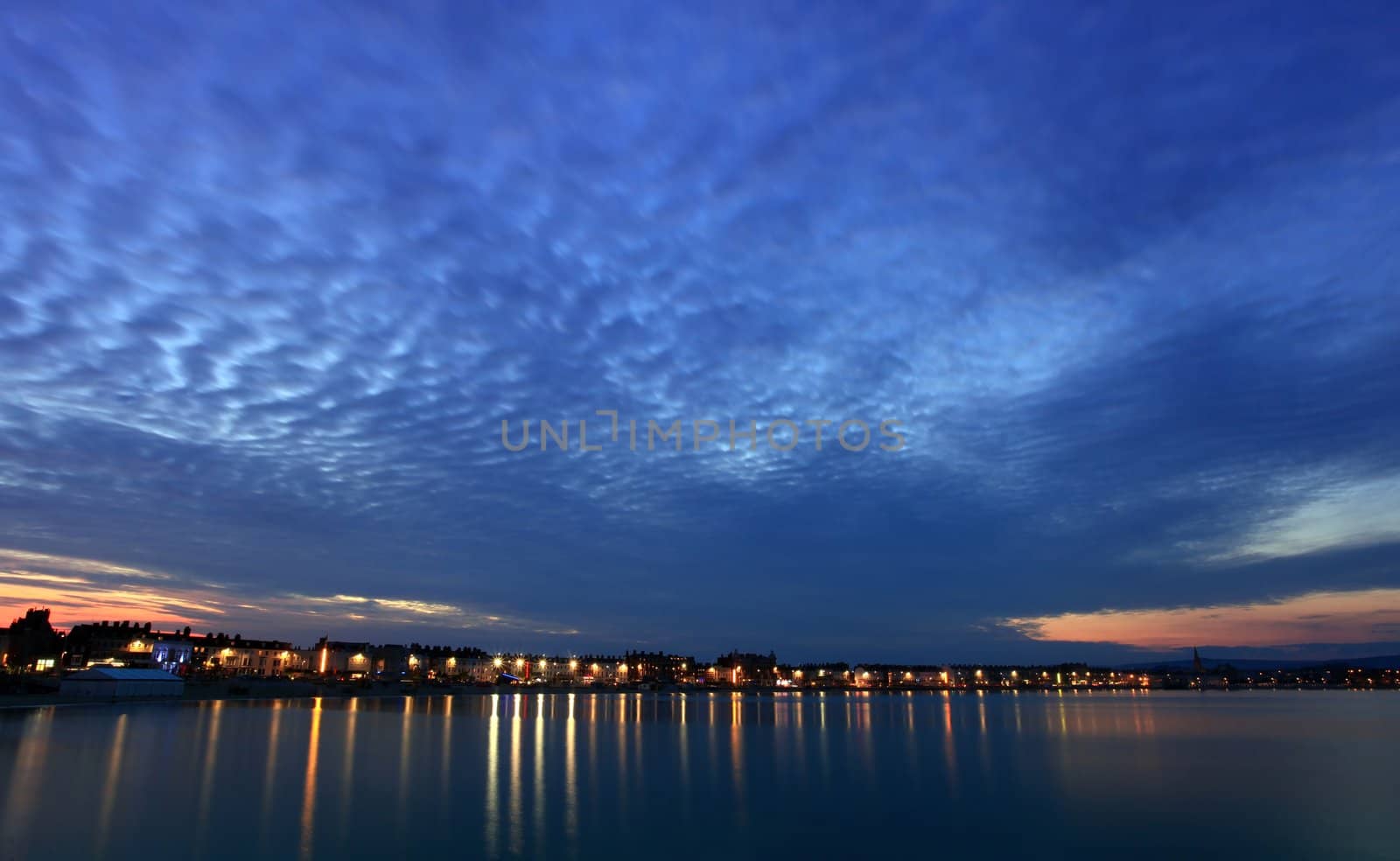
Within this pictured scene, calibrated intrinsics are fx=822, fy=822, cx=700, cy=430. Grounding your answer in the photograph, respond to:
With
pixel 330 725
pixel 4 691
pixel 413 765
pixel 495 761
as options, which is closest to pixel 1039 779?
pixel 495 761

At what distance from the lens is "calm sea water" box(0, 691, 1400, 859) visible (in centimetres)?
2205

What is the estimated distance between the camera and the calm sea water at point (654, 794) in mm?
22047

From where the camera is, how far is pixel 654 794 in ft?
99.8

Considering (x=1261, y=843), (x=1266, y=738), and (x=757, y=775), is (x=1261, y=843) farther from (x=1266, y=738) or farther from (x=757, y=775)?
Result: (x=1266, y=738)

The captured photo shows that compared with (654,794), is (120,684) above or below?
above

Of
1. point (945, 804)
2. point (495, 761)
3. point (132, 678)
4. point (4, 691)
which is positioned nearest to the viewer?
point (945, 804)

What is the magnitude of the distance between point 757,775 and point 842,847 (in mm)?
14798

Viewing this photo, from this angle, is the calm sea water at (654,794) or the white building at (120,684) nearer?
the calm sea water at (654,794)

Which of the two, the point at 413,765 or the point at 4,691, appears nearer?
the point at 413,765

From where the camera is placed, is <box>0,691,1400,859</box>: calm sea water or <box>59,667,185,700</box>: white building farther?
<box>59,667,185,700</box>: white building

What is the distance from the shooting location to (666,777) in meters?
35.4

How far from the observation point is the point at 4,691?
74.0m

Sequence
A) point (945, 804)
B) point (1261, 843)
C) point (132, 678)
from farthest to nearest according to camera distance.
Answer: point (132, 678) → point (945, 804) → point (1261, 843)

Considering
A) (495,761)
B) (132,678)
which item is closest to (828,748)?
(495,761)
